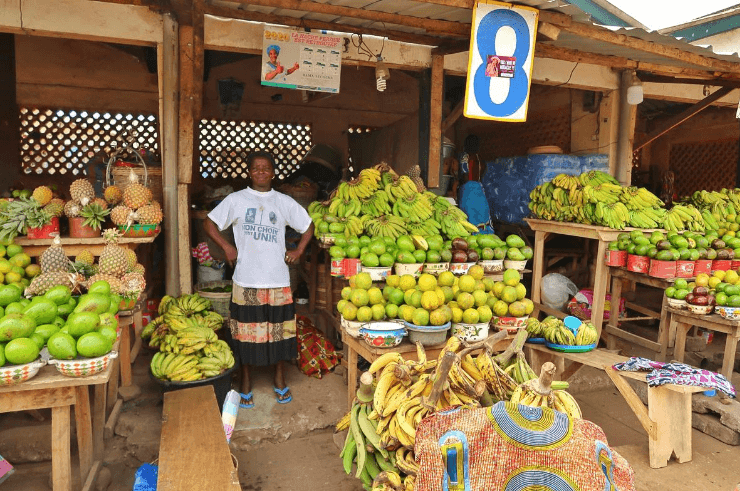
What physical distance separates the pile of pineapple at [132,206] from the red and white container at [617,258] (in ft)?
14.9

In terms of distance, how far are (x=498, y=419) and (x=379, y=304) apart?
1640 millimetres

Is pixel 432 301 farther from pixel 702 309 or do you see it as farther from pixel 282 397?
pixel 702 309

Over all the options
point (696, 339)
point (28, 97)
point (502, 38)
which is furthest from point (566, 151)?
point (28, 97)

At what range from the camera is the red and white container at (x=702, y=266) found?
517 cm

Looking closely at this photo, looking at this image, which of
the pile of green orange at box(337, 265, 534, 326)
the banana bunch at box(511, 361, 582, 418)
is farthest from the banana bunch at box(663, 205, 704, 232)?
the banana bunch at box(511, 361, 582, 418)

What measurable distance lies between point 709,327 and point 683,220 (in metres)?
1.73

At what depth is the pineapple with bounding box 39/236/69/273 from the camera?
3.23 meters

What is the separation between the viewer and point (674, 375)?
11.6ft

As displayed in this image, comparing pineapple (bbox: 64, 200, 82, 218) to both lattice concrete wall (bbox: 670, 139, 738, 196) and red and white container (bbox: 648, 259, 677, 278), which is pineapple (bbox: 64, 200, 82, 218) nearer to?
red and white container (bbox: 648, 259, 677, 278)

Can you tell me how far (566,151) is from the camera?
25.9 ft

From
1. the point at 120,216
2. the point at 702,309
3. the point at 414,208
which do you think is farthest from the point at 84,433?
the point at 702,309

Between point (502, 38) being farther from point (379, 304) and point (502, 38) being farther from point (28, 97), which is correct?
point (28, 97)

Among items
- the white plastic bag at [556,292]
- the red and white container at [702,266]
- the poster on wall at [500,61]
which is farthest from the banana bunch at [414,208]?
the red and white container at [702,266]

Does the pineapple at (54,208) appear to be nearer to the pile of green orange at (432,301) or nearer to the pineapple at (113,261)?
the pineapple at (113,261)
